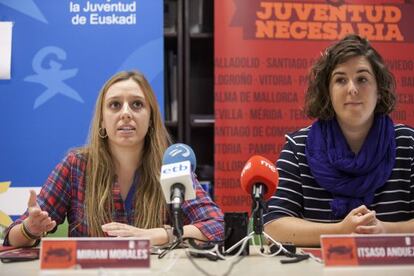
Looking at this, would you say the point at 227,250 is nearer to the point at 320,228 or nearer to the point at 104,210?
the point at 320,228

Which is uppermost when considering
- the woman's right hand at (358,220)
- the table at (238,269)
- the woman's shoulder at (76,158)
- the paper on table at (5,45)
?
the paper on table at (5,45)

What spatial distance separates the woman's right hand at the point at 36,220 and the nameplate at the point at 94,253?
1.39 feet

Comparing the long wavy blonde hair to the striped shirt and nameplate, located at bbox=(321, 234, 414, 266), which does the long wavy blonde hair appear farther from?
nameplate, located at bbox=(321, 234, 414, 266)

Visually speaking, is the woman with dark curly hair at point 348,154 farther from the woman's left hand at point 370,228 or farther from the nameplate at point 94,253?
the nameplate at point 94,253

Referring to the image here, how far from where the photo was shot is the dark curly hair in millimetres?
1882

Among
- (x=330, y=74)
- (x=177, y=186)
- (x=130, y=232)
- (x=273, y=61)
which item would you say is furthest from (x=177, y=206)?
(x=273, y=61)

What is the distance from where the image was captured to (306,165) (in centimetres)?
188

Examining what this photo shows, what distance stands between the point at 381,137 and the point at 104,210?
41.8 inches

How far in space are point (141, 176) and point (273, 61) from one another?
4.83 feet

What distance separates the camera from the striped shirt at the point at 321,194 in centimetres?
180

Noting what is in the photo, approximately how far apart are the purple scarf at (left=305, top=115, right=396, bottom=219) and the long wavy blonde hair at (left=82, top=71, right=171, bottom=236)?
0.58m

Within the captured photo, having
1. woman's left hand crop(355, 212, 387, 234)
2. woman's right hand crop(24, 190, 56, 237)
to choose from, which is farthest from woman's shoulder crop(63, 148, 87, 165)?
woman's left hand crop(355, 212, 387, 234)

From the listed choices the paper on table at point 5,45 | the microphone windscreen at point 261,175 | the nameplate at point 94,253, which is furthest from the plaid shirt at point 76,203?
the paper on table at point 5,45

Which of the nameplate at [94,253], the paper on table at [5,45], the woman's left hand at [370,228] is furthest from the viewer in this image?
the paper on table at [5,45]
